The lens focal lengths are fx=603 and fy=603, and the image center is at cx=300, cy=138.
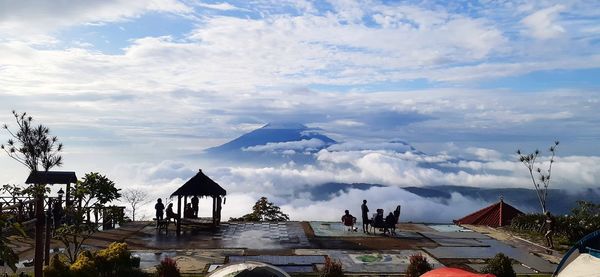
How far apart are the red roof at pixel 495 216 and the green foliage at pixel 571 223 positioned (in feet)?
3.36

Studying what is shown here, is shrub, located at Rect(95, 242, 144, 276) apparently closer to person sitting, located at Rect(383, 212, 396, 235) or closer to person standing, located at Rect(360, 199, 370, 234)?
person standing, located at Rect(360, 199, 370, 234)

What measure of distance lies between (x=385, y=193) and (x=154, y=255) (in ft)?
428

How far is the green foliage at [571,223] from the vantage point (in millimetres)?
24172

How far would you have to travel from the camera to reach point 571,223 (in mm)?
24734

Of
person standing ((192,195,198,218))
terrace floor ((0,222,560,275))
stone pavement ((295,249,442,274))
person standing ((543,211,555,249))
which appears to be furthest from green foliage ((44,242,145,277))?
person standing ((543,211,555,249))

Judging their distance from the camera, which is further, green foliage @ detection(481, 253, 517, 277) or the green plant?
green foliage @ detection(481, 253, 517, 277)

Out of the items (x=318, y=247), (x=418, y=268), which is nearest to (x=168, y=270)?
(x=418, y=268)

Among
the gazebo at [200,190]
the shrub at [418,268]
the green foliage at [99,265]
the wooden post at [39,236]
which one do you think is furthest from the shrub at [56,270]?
the gazebo at [200,190]

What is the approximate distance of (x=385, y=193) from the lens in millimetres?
148000

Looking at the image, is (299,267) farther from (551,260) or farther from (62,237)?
(551,260)

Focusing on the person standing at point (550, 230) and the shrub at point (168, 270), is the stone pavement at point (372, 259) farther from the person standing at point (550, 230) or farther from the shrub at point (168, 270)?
the shrub at point (168, 270)

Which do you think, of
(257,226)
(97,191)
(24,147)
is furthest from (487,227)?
(24,147)

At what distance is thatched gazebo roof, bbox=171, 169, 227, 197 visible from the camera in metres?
26.7

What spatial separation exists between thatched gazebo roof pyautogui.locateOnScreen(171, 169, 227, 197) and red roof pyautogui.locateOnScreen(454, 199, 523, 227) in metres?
12.1
